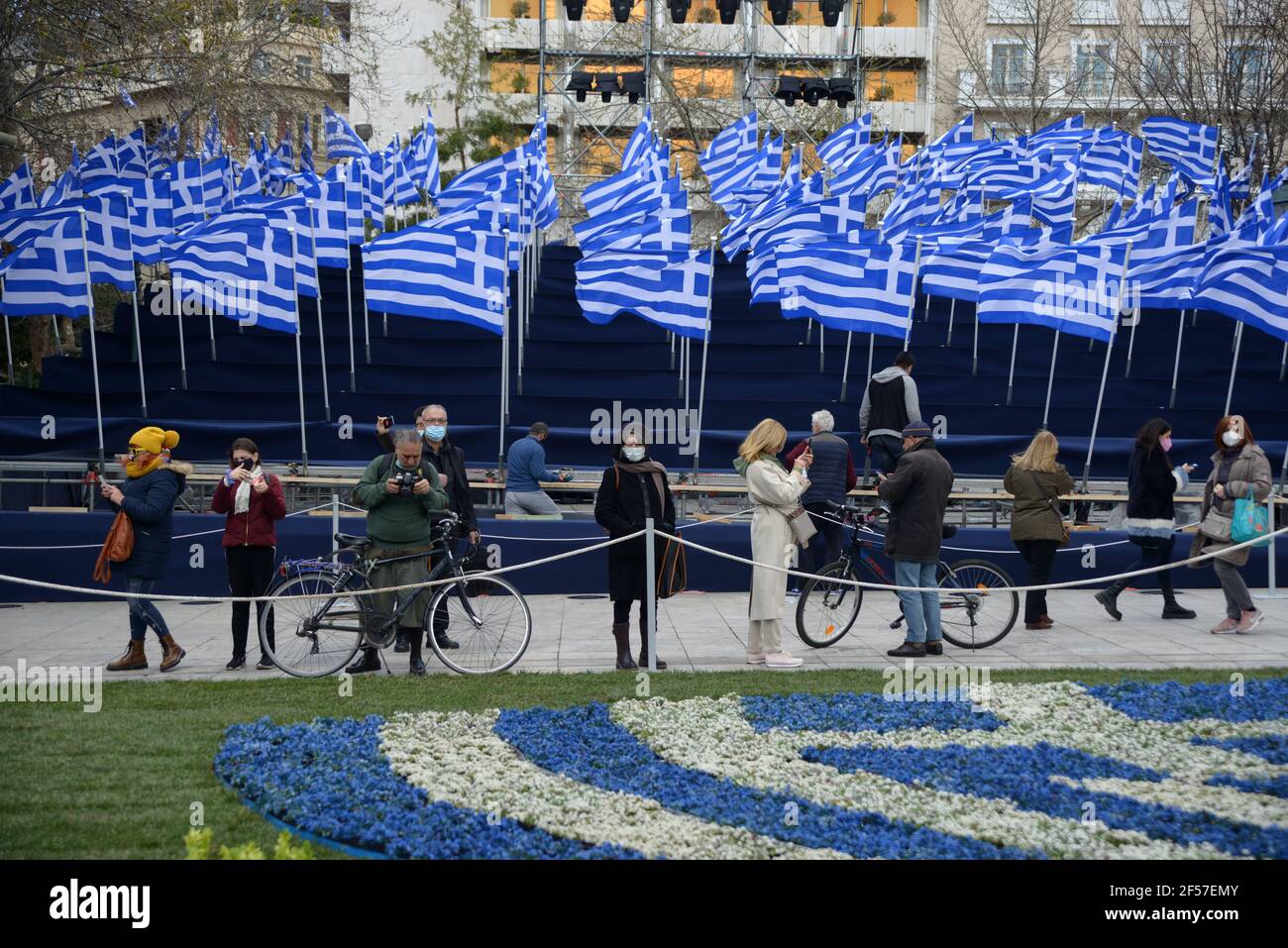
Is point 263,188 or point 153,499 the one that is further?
point 263,188

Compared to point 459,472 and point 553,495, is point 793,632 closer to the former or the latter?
point 459,472

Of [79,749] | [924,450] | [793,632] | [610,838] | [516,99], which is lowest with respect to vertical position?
[793,632]

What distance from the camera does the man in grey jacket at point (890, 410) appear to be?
16000mm

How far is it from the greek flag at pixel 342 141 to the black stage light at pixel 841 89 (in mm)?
16301

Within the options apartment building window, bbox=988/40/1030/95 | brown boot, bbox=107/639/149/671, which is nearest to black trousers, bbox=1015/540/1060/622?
brown boot, bbox=107/639/149/671

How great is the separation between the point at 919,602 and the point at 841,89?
100ft

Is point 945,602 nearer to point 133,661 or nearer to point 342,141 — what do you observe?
point 133,661

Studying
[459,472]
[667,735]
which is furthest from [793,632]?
[667,735]

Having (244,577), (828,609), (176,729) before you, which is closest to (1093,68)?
(828,609)

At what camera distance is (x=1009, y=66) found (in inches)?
Answer: 1729

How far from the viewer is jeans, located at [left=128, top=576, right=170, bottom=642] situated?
10469mm

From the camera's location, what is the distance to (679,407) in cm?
1906

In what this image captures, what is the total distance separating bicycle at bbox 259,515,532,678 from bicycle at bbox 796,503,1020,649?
260 cm
